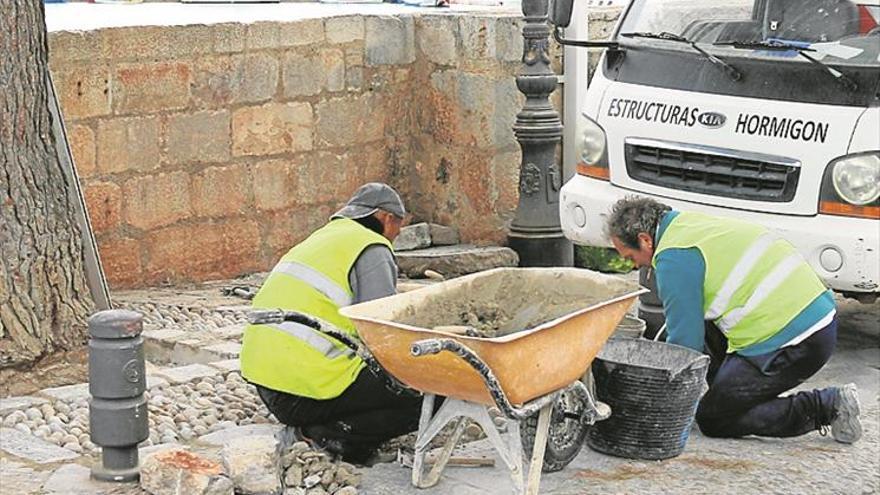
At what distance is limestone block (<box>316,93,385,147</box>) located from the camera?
11.3 m

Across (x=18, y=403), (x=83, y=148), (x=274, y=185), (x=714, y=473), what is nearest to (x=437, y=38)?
(x=274, y=185)

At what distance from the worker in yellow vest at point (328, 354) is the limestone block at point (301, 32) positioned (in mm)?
4448

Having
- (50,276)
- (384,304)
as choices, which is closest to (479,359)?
(384,304)

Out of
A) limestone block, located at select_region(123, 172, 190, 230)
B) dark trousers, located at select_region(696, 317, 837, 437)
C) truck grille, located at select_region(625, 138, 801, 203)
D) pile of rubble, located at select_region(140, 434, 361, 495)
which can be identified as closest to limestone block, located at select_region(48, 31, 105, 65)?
limestone block, located at select_region(123, 172, 190, 230)

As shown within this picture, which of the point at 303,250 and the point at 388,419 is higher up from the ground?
the point at 303,250

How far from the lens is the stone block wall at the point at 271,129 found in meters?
10.1

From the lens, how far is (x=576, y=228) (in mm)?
9047

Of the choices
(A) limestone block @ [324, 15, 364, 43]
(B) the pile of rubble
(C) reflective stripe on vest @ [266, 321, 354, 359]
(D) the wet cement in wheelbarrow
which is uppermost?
(A) limestone block @ [324, 15, 364, 43]

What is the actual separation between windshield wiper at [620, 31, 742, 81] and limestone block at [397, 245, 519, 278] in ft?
7.65

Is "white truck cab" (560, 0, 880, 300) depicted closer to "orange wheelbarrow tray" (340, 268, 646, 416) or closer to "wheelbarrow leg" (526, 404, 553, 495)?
"orange wheelbarrow tray" (340, 268, 646, 416)

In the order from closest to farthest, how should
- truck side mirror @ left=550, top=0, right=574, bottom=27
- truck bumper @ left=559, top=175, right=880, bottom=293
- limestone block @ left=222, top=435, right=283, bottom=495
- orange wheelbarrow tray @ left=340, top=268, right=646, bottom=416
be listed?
orange wheelbarrow tray @ left=340, top=268, right=646, bottom=416 < limestone block @ left=222, top=435, right=283, bottom=495 < truck bumper @ left=559, top=175, right=880, bottom=293 < truck side mirror @ left=550, top=0, right=574, bottom=27

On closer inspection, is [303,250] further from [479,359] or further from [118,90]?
A: [118,90]

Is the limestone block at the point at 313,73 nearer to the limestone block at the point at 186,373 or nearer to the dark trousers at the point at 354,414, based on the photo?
the limestone block at the point at 186,373

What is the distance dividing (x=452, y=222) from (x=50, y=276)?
4.28 metres
